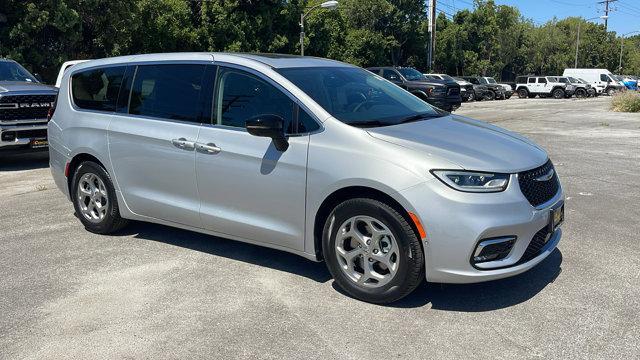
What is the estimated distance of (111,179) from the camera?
5.45 metres

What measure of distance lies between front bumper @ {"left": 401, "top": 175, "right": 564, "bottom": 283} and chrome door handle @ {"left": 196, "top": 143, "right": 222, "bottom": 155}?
1665 millimetres

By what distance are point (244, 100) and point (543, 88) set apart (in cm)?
4540

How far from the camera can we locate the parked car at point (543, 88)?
44.6m

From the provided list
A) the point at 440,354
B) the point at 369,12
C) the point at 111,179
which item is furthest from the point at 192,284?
the point at 369,12

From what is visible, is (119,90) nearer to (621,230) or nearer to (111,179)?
(111,179)

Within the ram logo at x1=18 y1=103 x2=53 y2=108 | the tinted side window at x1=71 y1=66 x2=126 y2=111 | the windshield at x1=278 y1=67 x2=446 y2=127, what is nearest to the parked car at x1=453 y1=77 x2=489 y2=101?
the ram logo at x1=18 y1=103 x2=53 y2=108

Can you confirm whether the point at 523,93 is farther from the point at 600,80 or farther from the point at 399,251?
the point at 399,251

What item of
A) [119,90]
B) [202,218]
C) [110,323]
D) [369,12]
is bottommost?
[110,323]

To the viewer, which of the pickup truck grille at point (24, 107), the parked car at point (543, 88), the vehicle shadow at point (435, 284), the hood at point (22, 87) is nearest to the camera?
the vehicle shadow at point (435, 284)

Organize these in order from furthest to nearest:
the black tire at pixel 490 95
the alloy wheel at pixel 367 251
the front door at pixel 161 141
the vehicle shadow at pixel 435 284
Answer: the black tire at pixel 490 95 < the front door at pixel 161 141 < the vehicle shadow at pixel 435 284 < the alloy wheel at pixel 367 251

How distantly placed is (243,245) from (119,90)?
191 cm

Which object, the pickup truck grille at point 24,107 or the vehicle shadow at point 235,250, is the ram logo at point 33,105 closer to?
the pickup truck grille at point 24,107

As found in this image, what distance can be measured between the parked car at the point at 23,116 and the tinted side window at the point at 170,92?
5.52 m

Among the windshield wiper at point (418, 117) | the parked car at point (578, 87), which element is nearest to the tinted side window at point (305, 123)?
the windshield wiper at point (418, 117)
